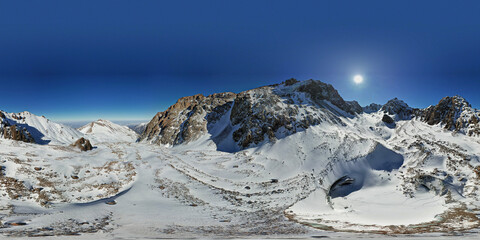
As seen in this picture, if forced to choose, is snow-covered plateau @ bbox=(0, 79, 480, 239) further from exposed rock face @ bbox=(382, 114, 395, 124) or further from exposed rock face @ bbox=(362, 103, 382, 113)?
exposed rock face @ bbox=(362, 103, 382, 113)

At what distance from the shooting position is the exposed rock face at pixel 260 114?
75625 millimetres

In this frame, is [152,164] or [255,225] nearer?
[255,225]

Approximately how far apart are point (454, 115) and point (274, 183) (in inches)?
2571

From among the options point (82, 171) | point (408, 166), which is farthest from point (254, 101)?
point (82, 171)

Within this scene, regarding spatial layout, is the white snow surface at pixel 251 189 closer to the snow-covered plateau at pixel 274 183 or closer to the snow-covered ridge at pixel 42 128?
the snow-covered plateau at pixel 274 183

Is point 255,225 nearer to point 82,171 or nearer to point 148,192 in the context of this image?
point 148,192

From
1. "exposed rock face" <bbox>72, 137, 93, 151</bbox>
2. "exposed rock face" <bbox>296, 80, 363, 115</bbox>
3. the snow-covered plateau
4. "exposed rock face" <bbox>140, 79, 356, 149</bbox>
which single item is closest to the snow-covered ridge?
the snow-covered plateau

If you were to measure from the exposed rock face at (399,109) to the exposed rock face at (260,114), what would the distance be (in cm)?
1214

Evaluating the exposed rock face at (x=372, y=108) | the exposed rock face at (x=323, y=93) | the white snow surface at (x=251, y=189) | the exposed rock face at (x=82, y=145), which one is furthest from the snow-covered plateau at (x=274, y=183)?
the exposed rock face at (x=372, y=108)

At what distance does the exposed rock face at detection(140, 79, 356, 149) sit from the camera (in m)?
75.6

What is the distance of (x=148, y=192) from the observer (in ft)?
131

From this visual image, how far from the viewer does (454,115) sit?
68.8m

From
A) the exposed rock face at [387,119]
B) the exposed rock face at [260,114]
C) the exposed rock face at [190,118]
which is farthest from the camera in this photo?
the exposed rock face at [190,118]

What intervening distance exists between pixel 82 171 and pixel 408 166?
71897 mm
